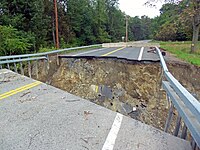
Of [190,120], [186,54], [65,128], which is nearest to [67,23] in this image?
[186,54]

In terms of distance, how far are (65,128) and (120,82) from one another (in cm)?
994

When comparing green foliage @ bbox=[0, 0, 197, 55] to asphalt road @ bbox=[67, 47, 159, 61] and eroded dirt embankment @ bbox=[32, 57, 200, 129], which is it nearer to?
asphalt road @ bbox=[67, 47, 159, 61]

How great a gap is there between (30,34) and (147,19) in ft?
451

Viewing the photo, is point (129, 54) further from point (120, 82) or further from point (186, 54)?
point (186, 54)

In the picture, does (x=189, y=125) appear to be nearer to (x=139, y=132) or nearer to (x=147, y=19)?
(x=139, y=132)

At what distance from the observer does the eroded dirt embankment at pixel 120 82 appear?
11.1 meters

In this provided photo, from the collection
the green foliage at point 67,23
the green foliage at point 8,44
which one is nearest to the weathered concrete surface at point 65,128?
the green foliage at point 8,44

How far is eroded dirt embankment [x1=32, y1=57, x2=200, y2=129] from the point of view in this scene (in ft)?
36.5

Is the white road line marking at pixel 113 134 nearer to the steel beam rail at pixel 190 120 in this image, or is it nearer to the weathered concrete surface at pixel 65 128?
the weathered concrete surface at pixel 65 128

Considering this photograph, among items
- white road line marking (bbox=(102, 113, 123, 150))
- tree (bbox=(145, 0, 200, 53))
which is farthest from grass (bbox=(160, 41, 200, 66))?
white road line marking (bbox=(102, 113, 123, 150))

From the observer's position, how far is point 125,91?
12875 mm

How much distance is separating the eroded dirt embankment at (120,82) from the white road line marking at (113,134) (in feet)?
21.7

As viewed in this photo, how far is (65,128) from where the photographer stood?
3555mm

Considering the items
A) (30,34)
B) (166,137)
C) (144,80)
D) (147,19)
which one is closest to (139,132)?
(166,137)
